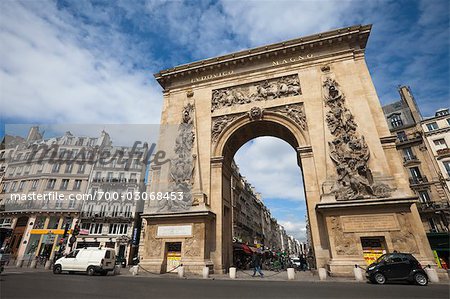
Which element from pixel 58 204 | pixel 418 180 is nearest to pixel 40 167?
pixel 58 204

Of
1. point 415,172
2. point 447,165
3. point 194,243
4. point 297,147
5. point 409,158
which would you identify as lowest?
point 194,243

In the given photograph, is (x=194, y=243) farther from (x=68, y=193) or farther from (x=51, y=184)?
(x=51, y=184)

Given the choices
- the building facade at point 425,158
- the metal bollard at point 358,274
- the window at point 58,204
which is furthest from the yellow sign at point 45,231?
the building facade at point 425,158

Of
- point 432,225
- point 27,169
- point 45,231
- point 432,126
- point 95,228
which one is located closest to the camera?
point 432,225

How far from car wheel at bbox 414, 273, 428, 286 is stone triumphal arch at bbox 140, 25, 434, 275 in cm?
189

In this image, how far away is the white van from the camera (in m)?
14.0

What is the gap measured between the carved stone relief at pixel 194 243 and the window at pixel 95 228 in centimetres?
2747

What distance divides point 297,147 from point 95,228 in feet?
110

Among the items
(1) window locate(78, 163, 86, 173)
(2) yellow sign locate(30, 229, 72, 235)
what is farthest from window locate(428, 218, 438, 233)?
(1) window locate(78, 163, 86, 173)

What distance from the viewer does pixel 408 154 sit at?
27922 millimetres

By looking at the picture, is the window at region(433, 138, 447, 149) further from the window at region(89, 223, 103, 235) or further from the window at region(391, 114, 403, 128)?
the window at region(89, 223, 103, 235)

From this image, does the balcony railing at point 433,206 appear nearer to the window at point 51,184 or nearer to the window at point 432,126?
the window at point 432,126

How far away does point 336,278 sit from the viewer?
35.9 feet

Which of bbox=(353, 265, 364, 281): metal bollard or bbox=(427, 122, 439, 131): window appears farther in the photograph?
bbox=(427, 122, 439, 131): window
